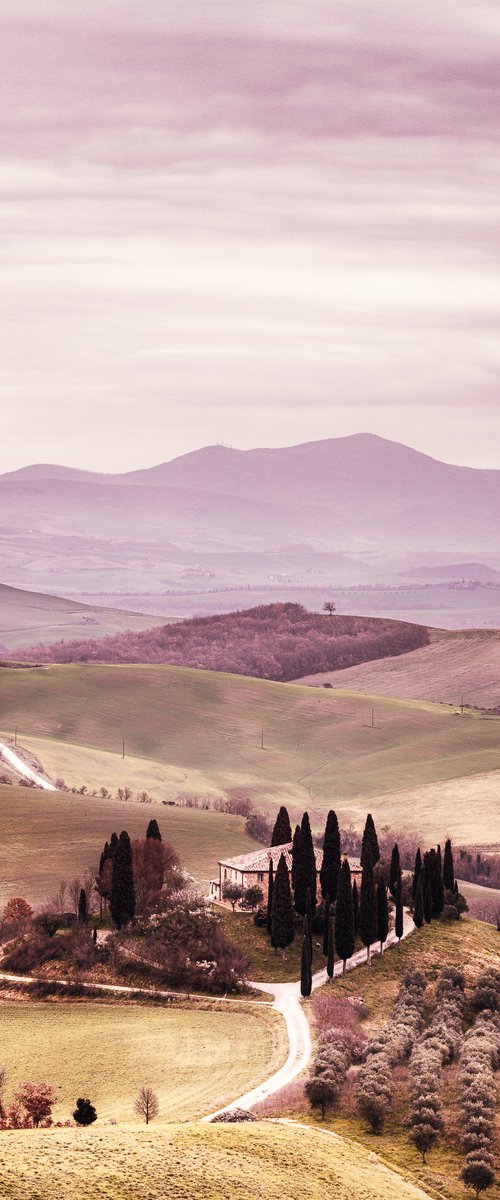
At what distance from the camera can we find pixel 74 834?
147250mm

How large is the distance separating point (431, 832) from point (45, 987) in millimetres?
91194

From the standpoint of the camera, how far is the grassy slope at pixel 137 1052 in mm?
73750

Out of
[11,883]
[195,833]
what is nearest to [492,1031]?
[11,883]

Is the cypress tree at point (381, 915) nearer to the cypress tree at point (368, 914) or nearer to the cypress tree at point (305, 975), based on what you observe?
the cypress tree at point (368, 914)

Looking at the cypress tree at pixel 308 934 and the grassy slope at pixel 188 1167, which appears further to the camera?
the cypress tree at pixel 308 934

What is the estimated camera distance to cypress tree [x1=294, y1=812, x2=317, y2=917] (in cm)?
10681

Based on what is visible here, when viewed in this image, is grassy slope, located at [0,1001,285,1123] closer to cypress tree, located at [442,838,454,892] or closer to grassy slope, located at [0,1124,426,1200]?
grassy slope, located at [0,1124,426,1200]

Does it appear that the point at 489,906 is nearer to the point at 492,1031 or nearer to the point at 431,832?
the point at 431,832

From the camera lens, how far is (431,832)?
7042 inches

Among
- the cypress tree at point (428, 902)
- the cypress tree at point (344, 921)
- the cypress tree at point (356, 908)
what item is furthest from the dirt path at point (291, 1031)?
the cypress tree at point (428, 902)

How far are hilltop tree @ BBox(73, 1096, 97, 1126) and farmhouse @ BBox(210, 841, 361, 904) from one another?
45.7 metres

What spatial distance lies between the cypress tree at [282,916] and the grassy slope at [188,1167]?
1635 inches

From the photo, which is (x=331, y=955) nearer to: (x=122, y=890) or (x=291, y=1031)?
(x=291, y=1031)

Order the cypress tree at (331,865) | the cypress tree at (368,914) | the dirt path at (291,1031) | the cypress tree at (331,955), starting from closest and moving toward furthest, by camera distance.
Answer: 1. the dirt path at (291,1031)
2. the cypress tree at (331,955)
3. the cypress tree at (368,914)
4. the cypress tree at (331,865)
